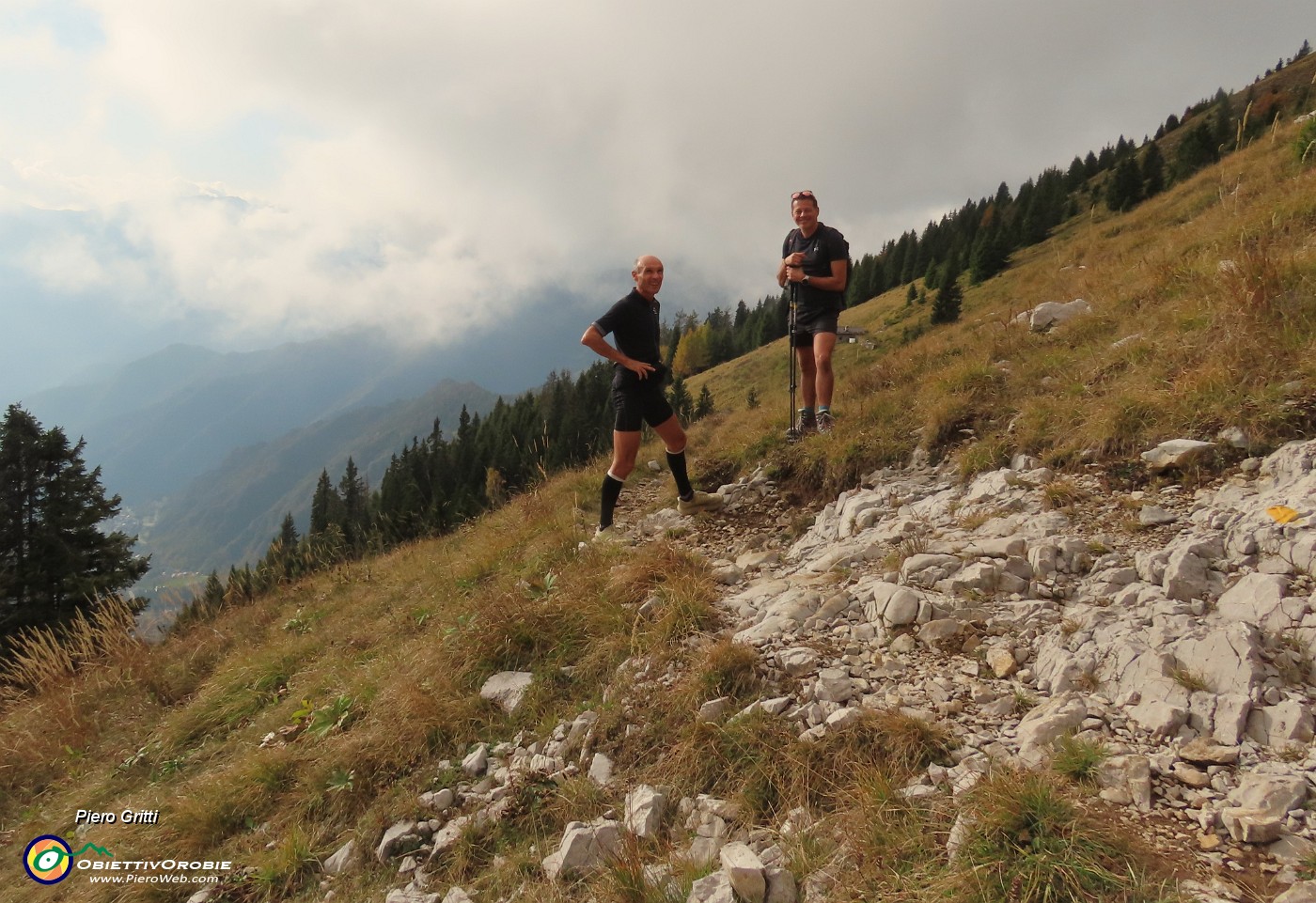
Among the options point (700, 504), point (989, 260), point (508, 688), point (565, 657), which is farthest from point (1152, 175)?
point (508, 688)

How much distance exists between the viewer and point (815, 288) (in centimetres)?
696

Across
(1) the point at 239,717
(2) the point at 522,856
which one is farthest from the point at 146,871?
(2) the point at 522,856

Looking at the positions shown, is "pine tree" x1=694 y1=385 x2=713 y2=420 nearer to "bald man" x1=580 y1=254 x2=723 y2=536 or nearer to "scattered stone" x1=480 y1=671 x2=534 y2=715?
"bald man" x1=580 y1=254 x2=723 y2=536

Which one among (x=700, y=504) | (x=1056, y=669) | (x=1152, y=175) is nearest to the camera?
(x=1056, y=669)

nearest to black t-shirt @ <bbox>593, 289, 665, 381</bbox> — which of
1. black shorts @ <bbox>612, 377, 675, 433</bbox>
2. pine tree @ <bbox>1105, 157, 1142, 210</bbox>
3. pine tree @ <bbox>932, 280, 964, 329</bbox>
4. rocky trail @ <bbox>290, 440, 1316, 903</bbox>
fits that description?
black shorts @ <bbox>612, 377, 675, 433</bbox>

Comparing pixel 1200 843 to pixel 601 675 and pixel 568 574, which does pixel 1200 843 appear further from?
pixel 568 574

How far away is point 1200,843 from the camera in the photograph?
6.63ft

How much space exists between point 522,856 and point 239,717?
14.4 ft

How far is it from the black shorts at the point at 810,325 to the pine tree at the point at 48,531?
83.5 feet

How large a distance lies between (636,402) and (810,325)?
8.37 feet

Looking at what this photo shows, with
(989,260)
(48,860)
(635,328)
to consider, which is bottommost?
(48,860)

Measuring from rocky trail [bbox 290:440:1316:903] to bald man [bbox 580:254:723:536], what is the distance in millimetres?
2094

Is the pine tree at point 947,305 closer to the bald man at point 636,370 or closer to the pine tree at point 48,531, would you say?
the bald man at point 636,370

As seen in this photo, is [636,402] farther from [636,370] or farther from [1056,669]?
[1056,669]
